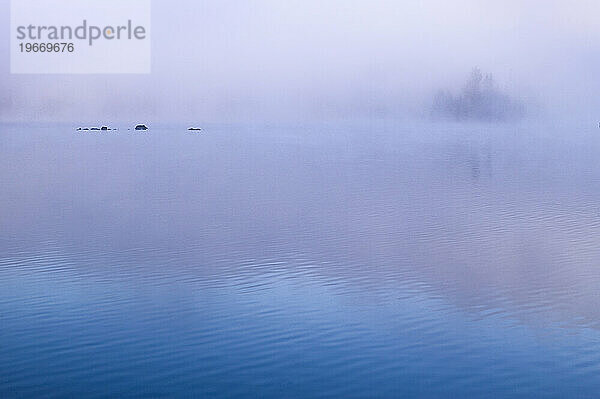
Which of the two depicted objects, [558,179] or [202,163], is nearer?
[558,179]

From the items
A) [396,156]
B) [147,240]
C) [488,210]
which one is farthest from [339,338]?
[396,156]

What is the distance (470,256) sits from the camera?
195 feet

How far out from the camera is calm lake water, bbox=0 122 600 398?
3362 centimetres

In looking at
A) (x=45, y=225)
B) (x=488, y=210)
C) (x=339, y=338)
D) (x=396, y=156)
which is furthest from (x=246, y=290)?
(x=396, y=156)

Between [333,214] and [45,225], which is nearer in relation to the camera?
[45,225]

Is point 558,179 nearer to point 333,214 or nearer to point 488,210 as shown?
point 488,210

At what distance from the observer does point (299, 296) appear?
45.5 metres

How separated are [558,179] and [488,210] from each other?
46494 mm

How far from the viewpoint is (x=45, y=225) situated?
2943 inches

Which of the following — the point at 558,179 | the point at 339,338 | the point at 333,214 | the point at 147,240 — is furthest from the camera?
the point at 558,179

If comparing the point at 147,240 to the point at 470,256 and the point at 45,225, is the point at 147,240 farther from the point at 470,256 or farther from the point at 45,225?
the point at 470,256

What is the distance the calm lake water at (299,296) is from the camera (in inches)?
1324

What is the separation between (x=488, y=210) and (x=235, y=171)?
215 feet

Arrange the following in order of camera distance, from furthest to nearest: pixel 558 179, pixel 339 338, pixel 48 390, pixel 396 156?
Answer: 1. pixel 396 156
2. pixel 558 179
3. pixel 339 338
4. pixel 48 390
